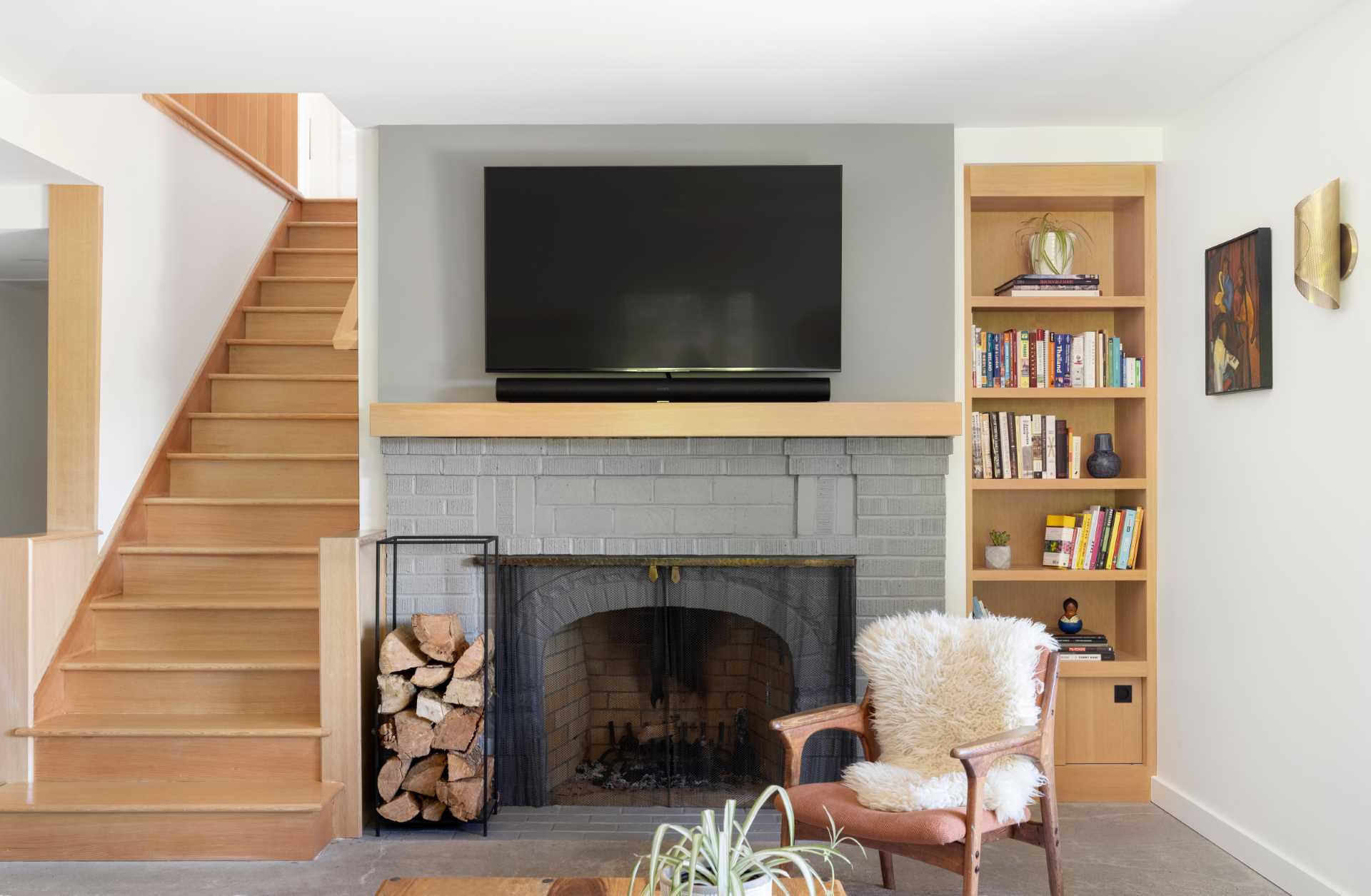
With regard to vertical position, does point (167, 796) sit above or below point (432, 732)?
below

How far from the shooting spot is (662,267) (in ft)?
11.6

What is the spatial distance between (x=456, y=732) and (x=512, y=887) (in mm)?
1298

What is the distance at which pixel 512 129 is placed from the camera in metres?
3.63

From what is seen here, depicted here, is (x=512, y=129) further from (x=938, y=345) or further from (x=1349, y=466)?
(x=1349, y=466)

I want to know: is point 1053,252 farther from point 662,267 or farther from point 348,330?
point 348,330

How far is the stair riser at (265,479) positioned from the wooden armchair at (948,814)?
2492 millimetres

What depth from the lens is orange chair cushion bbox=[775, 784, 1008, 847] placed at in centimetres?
242

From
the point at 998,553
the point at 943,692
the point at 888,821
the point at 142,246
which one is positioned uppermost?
the point at 142,246

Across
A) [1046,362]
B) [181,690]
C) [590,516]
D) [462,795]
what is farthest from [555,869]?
[1046,362]

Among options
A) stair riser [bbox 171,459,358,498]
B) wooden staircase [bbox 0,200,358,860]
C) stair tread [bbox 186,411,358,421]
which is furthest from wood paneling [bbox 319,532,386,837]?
stair tread [bbox 186,411,358,421]

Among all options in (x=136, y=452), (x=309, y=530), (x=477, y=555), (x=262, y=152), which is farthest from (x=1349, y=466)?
(x=262, y=152)

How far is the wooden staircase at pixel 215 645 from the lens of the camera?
10.3 feet

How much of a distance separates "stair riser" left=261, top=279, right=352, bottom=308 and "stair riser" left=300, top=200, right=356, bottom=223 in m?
0.58

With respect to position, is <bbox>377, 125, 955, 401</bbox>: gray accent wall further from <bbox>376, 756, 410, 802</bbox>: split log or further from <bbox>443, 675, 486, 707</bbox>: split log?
<bbox>376, 756, 410, 802</bbox>: split log
